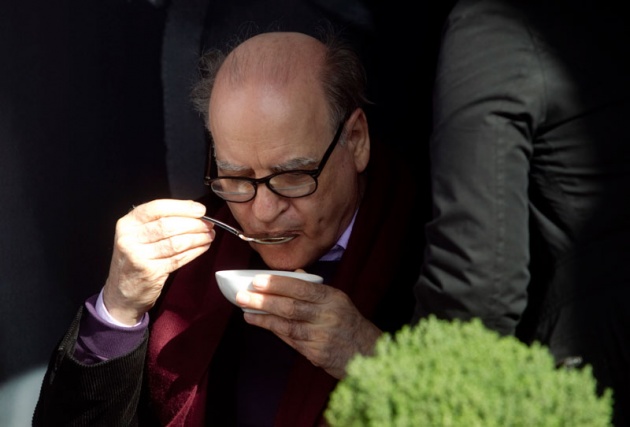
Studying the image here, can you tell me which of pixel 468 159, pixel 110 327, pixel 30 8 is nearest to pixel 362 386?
pixel 468 159

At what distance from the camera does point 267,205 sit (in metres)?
1.99

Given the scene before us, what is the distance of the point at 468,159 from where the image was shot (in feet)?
4.44

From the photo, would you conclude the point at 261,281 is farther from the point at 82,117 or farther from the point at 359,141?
the point at 82,117

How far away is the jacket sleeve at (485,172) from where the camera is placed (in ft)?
4.42

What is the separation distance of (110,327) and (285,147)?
2.11 feet

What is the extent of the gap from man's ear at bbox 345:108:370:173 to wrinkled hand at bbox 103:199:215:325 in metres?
0.41

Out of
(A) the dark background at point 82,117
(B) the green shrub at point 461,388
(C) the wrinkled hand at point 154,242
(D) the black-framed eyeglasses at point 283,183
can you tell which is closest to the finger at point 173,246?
(C) the wrinkled hand at point 154,242

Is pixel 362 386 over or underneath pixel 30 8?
underneath

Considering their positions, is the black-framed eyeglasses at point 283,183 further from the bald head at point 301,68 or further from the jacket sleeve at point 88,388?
the jacket sleeve at point 88,388

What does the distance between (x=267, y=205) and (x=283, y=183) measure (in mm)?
66

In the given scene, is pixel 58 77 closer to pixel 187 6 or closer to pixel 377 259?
pixel 187 6

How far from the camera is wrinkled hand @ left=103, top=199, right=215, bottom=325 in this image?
1969mm

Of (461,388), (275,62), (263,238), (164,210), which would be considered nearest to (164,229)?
(164,210)

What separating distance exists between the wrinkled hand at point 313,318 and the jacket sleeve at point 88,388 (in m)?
0.45
